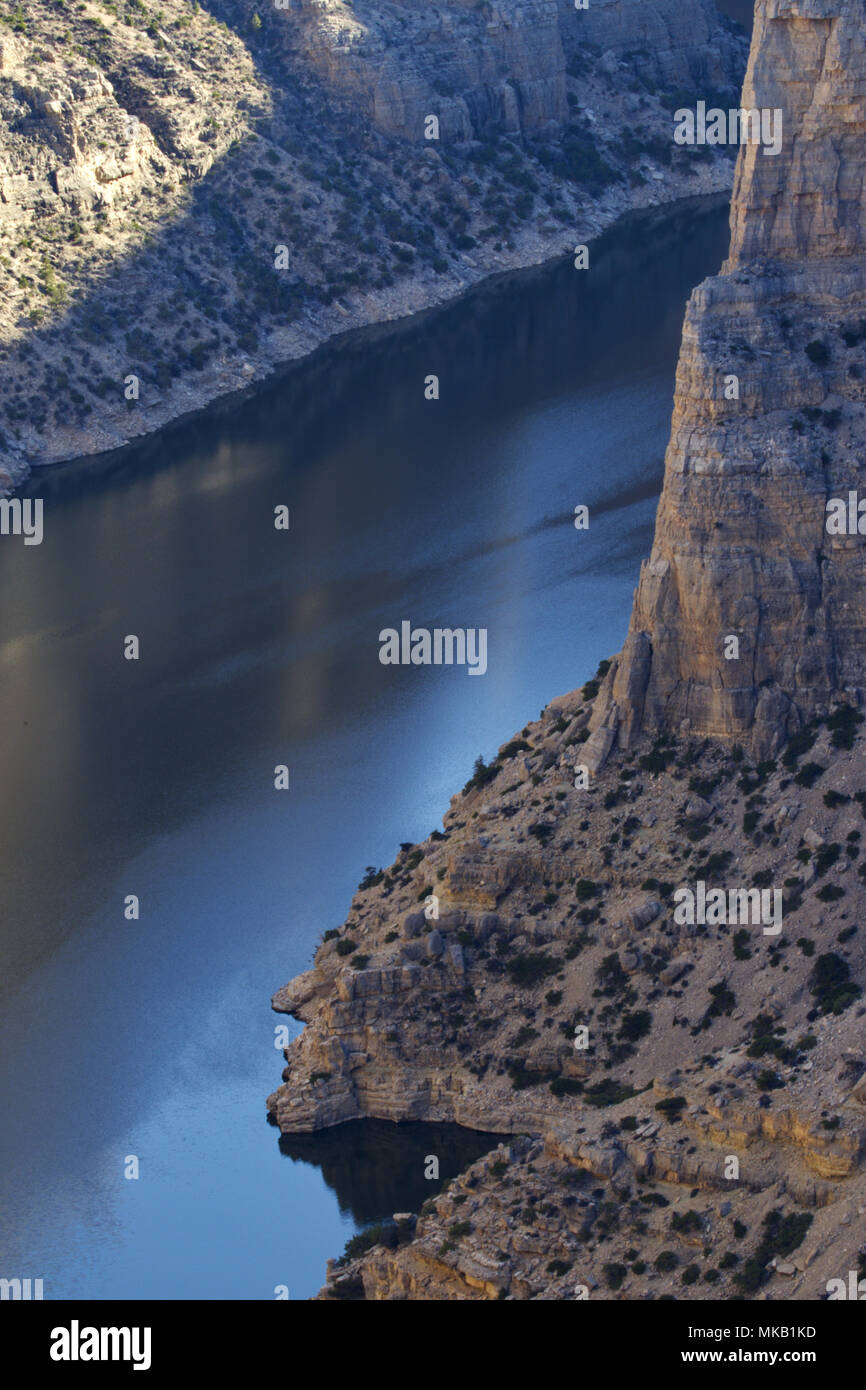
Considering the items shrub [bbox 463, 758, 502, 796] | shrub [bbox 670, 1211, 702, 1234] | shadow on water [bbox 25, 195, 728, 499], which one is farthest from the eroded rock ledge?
shadow on water [bbox 25, 195, 728, 499]

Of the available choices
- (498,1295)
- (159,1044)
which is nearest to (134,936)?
(159,1044)

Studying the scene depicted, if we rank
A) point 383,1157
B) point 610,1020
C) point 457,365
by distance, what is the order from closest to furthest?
point 610,1020
point 383,1157
point 457,365

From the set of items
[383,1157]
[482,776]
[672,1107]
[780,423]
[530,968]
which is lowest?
[672,1107]

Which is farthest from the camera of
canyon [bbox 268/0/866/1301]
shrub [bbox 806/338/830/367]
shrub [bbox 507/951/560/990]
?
shrub [bbox 806/338/830/367]

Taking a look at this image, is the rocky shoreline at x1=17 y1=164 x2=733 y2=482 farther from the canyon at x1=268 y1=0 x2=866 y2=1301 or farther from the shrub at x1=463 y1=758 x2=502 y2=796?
the canyon at x1=268 y1=0 x2=866 y2=1301

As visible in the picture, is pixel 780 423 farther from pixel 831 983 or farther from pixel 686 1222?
pixel 686 1222

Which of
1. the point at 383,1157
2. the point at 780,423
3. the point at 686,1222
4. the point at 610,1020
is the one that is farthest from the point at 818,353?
the point at 686,1222
